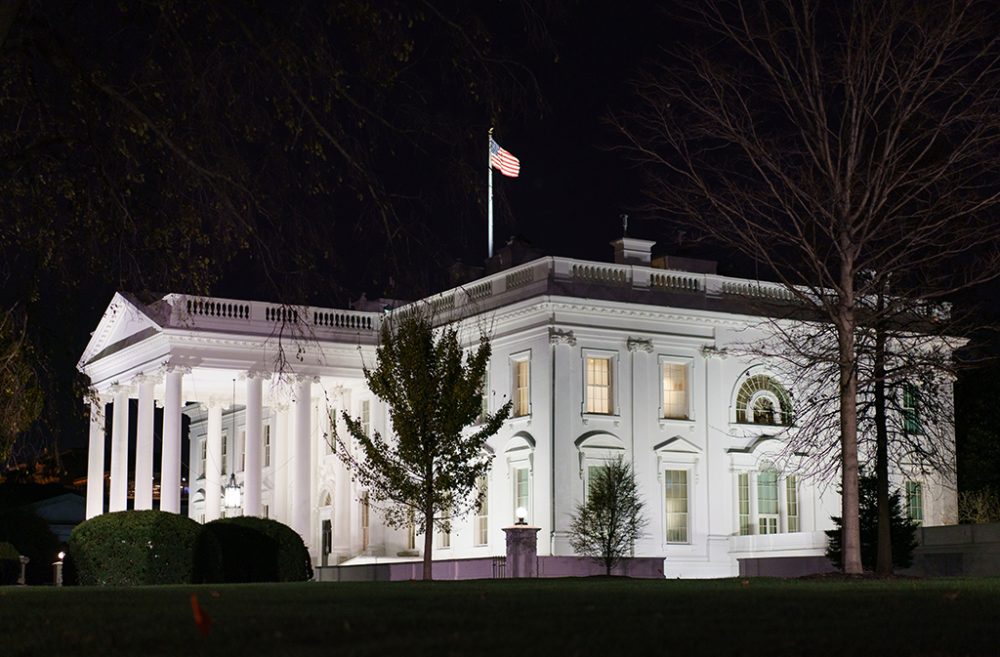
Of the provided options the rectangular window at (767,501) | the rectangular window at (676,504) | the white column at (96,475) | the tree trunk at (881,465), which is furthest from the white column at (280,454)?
the tree trunk at (881,465)

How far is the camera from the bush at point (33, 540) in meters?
58.6

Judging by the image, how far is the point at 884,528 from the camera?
114 feet

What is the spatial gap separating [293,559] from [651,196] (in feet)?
39.5

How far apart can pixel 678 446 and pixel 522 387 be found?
551cm

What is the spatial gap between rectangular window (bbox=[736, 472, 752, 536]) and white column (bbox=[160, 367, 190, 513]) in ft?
63.8

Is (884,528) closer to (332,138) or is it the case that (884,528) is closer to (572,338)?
(572,338)

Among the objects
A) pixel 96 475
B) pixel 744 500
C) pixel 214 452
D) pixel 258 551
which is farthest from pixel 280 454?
pixel 258 551

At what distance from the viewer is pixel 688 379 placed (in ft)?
170

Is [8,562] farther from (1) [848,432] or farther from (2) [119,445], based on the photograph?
(2) [119,445]

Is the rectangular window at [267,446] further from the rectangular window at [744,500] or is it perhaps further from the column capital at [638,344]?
the rectangular window at [744,500]

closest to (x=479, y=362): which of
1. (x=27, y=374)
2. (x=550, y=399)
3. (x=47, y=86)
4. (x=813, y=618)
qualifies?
(x=550, y=399)

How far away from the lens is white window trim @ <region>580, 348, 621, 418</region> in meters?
49.7

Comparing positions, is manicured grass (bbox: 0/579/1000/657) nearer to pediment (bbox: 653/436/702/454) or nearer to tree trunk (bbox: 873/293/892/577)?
tree trunk (bbox: 873/293/892/577)

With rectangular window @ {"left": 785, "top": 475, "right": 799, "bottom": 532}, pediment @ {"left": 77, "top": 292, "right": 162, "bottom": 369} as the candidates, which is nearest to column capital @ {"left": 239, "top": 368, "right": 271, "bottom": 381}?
pediment @ {"left": 77, "top": 292, "right": 162, "bottom": 369}
